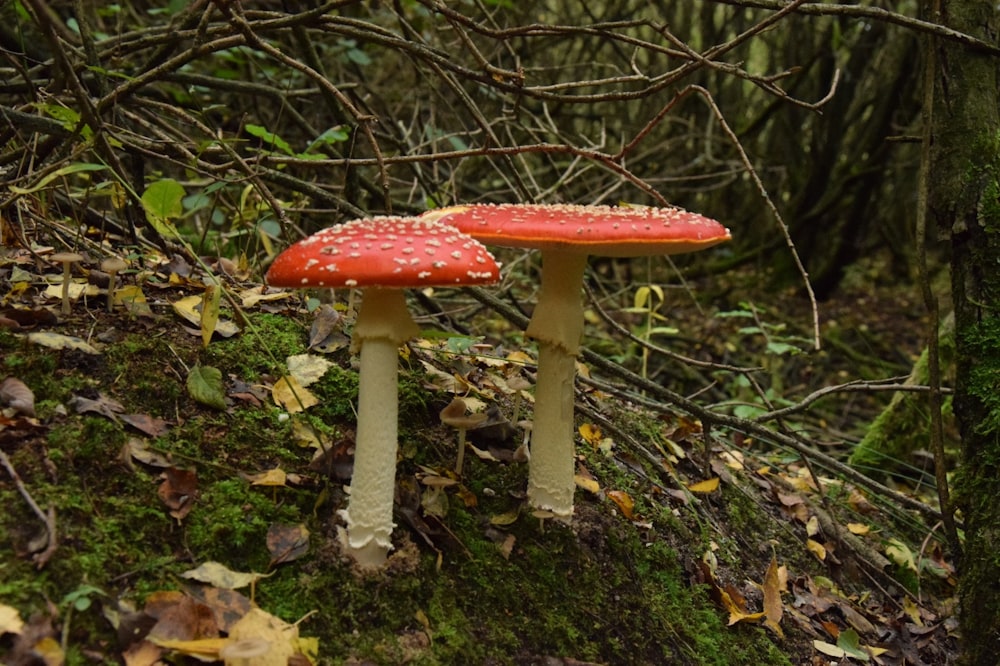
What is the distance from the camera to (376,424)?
2.46 metres

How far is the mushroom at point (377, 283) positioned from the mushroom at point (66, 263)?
2.86 ft

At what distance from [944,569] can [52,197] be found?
504cm

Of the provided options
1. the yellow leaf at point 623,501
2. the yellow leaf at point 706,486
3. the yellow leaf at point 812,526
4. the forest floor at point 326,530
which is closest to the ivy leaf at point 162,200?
the forest floor at point 326,530

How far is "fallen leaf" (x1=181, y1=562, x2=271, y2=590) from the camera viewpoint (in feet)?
7.36

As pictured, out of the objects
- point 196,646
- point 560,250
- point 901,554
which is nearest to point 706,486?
point 901,554

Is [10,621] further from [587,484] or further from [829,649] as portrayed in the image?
[829,649]

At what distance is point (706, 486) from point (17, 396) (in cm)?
312

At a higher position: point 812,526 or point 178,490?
point 178,490

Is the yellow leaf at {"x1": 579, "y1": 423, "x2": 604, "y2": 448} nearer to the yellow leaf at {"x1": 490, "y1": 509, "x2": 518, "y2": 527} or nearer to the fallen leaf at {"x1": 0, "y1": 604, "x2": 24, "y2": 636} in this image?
the yellow leaf at {"x1": 490, "y1": 509, "x2": 518, "y2": 527}

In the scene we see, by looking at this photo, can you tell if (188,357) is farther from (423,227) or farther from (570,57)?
A: (570,57)

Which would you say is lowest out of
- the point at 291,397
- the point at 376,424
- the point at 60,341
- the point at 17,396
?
the point at 291,397

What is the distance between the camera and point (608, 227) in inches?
92.4

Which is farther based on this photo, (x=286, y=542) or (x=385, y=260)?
(x=286, y=542)

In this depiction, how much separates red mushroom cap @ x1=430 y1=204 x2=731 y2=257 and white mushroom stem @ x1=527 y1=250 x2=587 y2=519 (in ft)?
0.88
